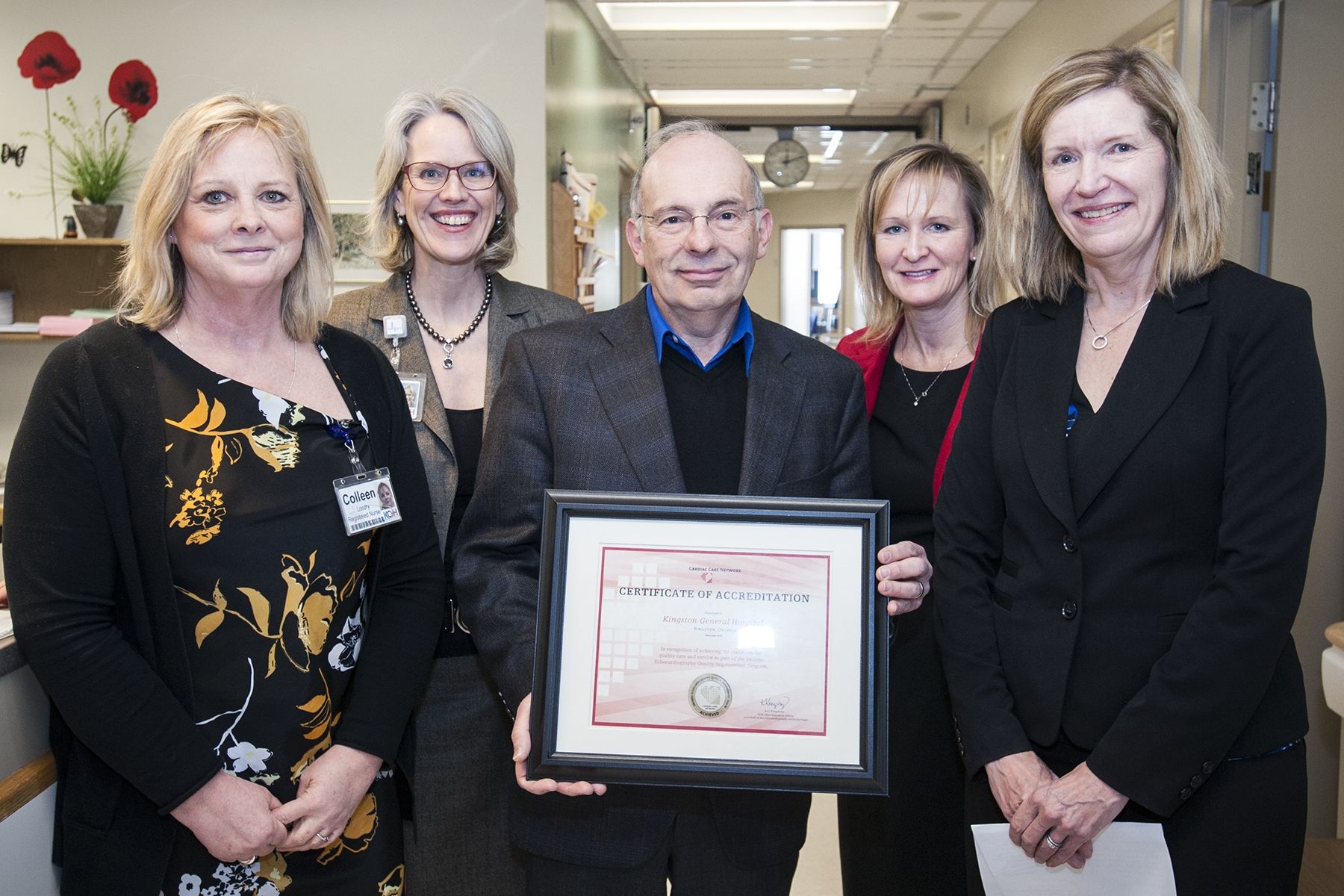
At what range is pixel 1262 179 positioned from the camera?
325cm

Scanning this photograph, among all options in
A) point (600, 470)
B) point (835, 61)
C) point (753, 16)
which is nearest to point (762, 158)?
point (835, 61)

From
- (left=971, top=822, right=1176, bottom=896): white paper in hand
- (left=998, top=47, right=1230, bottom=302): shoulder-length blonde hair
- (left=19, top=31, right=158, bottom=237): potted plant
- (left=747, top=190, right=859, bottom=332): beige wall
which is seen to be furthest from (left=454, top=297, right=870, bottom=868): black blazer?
(left=747, top=190, right=859, bottom=332): beige wall

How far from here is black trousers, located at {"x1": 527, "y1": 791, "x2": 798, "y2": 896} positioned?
4.87ft

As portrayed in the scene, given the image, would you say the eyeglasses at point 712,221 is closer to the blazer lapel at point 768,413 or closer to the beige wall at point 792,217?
the blazer lapel at point 768,413

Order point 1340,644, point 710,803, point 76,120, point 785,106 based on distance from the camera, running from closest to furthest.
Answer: point 710,803 → point 1340,644 → point 76,120 → point 785,106

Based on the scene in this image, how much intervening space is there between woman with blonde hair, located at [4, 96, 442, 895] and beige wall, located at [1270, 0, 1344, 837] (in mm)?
2811

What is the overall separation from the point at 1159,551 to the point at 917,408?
734 millimetres

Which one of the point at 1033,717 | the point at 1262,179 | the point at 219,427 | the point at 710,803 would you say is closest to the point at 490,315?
the point at 219,427

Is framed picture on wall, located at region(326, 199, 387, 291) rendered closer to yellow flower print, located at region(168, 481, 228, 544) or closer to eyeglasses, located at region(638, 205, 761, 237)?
eyeglasses, located at region(638, 205, 761, 237)

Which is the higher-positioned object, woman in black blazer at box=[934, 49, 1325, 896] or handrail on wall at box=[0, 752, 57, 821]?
woman in black blazer at box=[934, 49, 1325, 896]

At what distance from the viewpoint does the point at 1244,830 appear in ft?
4.40

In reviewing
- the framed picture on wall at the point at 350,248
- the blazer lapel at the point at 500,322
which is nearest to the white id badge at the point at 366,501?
the blazer lapel at the point at 500,322

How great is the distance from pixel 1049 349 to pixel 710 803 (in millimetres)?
859

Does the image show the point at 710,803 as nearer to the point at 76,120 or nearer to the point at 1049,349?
the point at 1049,349
